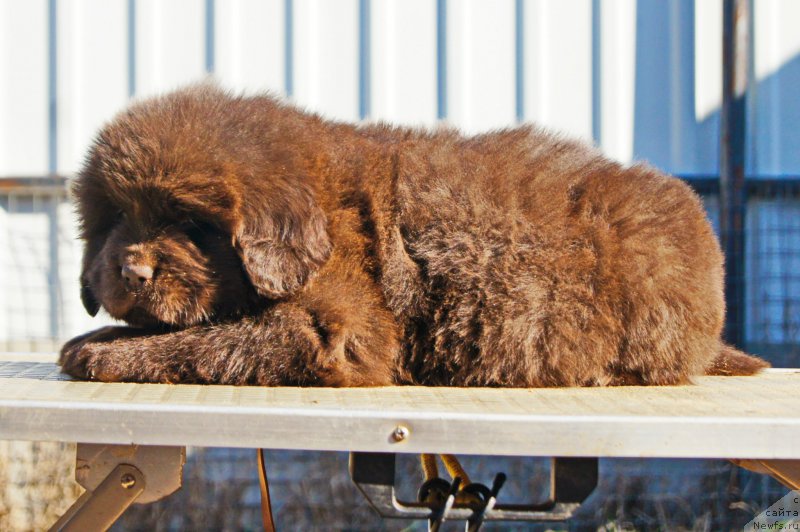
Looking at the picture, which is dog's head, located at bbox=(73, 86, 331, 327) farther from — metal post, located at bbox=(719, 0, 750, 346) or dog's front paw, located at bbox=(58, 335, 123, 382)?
metal post, located at bbox=(719, 0, 750, 346)

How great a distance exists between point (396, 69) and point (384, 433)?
3430 millimetres

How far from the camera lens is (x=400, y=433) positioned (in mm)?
1755

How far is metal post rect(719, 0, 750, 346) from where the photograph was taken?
15.1 feet

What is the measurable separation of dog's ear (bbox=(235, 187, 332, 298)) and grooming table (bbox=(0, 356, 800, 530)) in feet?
1.72

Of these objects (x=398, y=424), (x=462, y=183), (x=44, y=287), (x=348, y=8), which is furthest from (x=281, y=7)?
(x=398, y=424)

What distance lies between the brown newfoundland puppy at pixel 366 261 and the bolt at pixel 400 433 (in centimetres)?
67

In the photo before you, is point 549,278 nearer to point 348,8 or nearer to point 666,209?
point 666,209

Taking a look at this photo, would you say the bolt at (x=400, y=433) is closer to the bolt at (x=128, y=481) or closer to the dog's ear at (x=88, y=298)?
the bolt at (x=128, y=481)

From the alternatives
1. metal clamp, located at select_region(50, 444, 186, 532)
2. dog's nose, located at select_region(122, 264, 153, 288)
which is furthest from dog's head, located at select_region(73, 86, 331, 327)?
metal clamp, located at select_region(50, 444, 186, 532)

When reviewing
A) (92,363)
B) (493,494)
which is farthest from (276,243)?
(493,494)

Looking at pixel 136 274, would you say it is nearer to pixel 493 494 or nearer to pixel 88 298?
pixel 88 298

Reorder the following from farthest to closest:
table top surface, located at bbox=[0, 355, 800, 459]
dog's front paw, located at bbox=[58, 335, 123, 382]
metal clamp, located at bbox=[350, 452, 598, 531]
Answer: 1. dog's front paw, located at bbox=[58, 335, 123, 382]
2. metal clamp, located at bbox=[350, 452, 598, 531]
3. table top surface, located at bbox=[0, 355, 800, 459]

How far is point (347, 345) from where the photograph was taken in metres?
2.46

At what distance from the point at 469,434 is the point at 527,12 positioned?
3.65 metres
